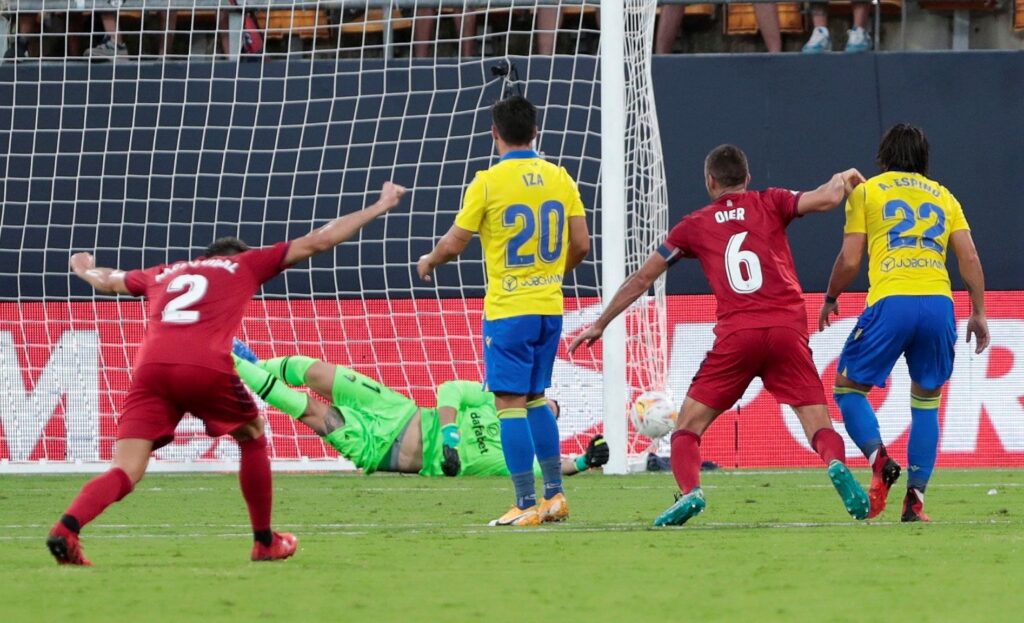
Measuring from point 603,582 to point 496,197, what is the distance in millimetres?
2721

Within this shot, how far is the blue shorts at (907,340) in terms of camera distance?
7.46 m

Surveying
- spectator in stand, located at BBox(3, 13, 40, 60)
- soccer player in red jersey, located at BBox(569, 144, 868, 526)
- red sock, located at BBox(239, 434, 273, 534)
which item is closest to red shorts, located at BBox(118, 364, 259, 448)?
red sock, located at BBox(239, 434, 273, 534)

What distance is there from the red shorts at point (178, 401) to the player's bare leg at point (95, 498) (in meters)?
0.06

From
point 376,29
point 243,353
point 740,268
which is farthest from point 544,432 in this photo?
point 376,29

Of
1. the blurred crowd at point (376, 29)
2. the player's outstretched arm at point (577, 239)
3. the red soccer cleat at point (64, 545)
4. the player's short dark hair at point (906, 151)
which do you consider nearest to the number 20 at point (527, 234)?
the player's outstretched arm at point (577, 239)

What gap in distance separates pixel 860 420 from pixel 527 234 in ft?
5.64

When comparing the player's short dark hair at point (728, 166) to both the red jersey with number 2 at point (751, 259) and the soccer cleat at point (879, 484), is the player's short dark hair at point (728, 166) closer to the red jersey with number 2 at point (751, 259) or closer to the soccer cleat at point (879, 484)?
the red jersey with number 2 at point (751, 259)

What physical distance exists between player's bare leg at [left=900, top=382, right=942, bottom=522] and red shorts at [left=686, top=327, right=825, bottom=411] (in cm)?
57

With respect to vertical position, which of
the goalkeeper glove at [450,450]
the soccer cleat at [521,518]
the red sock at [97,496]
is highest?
the red sock at [97,496]

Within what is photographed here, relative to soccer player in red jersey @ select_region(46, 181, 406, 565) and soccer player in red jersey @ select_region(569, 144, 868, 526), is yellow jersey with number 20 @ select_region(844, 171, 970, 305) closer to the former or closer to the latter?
soccer player in red jersey @ select_region(569, 144, 868, 526)

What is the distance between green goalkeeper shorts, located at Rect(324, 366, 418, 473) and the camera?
1125cm

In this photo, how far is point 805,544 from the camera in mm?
6258

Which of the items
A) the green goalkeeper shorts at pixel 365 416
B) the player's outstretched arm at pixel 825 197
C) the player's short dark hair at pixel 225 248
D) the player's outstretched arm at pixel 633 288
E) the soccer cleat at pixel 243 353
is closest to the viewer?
the player's short dark hair at pixel 225 248

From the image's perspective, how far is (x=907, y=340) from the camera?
24.7 feet
